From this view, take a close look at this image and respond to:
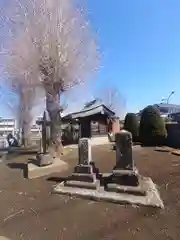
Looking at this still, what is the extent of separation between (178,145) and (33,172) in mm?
11008

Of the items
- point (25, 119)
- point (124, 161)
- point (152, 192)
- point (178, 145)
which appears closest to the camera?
point (152, 192)

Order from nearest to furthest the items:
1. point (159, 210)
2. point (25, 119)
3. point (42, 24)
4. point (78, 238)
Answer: point (78, 238) < point (159, 210) < point (42, 24) < point (25, 119)

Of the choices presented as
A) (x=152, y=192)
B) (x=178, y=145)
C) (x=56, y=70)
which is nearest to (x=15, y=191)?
(x=152, y=192)

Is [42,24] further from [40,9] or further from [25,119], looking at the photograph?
[25,119]

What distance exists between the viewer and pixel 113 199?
462 cm

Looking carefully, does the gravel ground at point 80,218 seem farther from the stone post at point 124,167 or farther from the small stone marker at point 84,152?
the small stone marker at point 84,152

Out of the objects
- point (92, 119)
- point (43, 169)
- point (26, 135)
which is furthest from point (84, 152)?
point (26, 135)

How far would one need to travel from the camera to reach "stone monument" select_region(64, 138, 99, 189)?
548cm

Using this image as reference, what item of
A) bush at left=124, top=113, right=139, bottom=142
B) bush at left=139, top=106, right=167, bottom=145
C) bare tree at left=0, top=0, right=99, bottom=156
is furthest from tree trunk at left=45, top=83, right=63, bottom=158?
bush at left=124, top=113, right=139, bottom=142

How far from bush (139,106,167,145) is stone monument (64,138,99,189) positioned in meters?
10.0

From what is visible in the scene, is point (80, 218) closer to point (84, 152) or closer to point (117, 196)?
point (117, 196)

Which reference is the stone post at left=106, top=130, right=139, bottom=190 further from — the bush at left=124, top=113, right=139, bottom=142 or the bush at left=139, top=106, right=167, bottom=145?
the bush at left=124, top=113, right=139, bottom=142

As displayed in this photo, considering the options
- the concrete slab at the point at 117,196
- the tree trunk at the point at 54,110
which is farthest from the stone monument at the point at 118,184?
the tree trunk at the point at 54,110

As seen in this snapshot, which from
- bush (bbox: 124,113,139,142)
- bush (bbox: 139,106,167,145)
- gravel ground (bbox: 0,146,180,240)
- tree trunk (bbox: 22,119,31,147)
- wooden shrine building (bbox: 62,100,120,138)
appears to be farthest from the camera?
tree trunk (bbox: 22,119,31,147)
